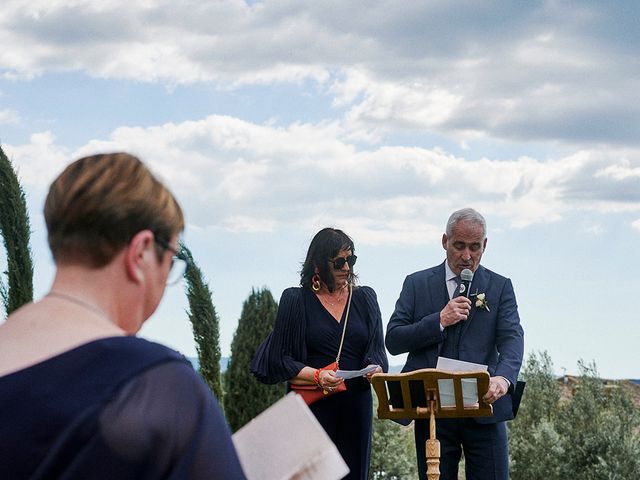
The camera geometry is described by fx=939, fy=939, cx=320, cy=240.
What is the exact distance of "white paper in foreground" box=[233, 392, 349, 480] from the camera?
1.69 metres

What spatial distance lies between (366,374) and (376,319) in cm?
65

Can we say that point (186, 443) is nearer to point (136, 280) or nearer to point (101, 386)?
point (101, 386)

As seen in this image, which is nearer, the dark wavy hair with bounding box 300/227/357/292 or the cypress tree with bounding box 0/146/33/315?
the dark wavy hair with bounding box 300/227/357/292

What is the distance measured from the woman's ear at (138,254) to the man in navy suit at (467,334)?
468cm

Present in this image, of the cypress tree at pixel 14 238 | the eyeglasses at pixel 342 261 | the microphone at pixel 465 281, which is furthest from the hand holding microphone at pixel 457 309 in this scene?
the cypress tree at pixel 14 238

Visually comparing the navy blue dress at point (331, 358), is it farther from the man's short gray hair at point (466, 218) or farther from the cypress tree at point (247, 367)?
the cypress tree at point (247, 367)

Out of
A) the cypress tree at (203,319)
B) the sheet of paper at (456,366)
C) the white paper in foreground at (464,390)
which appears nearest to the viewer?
the white paper in foreground at (464,390)

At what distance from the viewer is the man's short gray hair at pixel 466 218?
6.20 meters

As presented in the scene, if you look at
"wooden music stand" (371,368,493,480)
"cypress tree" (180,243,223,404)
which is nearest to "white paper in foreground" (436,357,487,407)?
"wooden music stand" (371,368,493,480)

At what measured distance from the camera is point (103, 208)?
1.56 meters

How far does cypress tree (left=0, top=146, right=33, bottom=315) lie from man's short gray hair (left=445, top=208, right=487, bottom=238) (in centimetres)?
673

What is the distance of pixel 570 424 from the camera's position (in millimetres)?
12906

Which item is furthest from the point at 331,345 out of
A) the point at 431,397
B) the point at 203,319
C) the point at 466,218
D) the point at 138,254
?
the point at 203,319

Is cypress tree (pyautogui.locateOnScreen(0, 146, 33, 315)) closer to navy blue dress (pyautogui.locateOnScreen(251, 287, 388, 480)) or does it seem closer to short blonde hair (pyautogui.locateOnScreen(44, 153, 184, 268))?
navy blue dress (pyautogui.locateOnScreen(251, 287, 388, 480))
